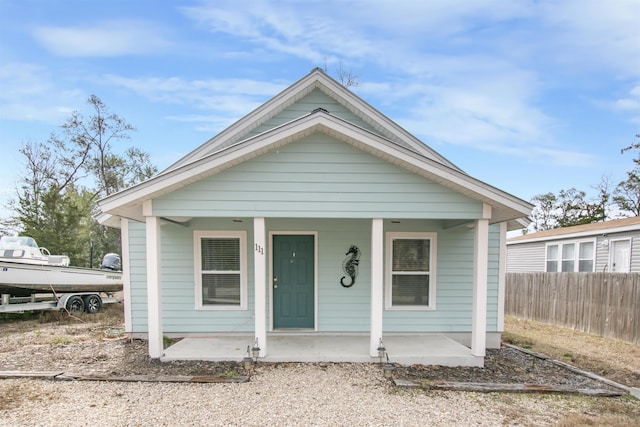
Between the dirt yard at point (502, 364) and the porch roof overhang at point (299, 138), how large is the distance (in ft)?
8.71

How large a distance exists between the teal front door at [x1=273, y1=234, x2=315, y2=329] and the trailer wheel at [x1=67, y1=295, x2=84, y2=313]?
8006 millimetres

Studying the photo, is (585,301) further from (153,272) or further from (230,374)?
(153,272)

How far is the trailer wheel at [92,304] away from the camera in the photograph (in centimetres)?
1073

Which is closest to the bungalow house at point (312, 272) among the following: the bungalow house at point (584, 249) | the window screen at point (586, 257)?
the bungalow house at point (584, 249)

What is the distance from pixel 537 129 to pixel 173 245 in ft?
67.5

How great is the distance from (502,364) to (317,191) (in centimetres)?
450

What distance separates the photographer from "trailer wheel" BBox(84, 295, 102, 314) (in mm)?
10734

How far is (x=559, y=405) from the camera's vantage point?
13.6ft

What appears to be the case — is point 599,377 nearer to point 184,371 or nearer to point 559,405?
point 559,405

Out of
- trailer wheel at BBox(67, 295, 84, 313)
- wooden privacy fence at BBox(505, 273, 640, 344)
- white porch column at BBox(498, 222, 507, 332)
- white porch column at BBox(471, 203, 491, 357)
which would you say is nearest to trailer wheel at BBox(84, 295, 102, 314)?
trailer wheel at BBox(67, 295, 84, 313)

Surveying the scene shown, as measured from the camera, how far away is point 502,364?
565 cm

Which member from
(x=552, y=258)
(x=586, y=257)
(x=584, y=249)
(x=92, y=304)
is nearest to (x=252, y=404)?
(x=92, y=304)

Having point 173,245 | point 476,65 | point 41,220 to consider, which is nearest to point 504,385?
point 173,245

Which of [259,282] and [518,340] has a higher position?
[259,282]
